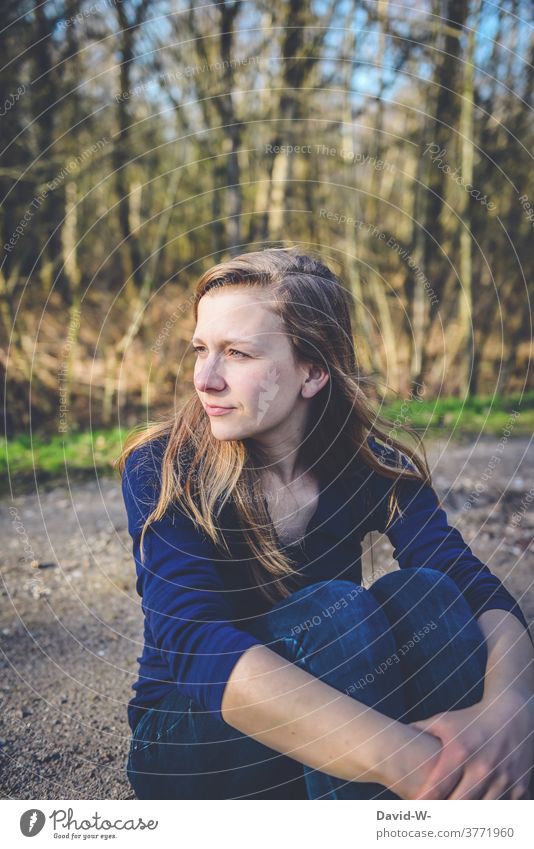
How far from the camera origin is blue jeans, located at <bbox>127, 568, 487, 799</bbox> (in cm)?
123

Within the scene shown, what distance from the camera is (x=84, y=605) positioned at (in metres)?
2.63

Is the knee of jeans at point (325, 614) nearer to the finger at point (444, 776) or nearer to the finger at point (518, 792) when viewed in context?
the finger at point (444, 776)

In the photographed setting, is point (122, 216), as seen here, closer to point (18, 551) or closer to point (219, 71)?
point (219, 71)

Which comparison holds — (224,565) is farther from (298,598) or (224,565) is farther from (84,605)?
(84,605)

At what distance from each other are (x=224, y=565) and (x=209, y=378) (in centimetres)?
36

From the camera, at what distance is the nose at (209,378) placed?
141 centimetres

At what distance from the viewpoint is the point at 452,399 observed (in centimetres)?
565

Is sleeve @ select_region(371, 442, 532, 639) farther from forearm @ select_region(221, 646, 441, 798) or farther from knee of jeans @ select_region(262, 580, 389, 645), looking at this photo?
forearm @ select_region(221, 646, 441, 798)

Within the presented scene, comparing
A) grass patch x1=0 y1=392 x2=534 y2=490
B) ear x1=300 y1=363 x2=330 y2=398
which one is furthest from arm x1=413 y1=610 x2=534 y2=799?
grass patch x1=0 y1=392 x2=534 y2=490

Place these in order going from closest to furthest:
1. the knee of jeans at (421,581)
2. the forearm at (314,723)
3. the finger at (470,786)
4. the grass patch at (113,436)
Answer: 1. the forearm at (314,723)
2. the finger at (470,786)
3. the knee of jeans at (421,581)
4. the grass patch at (113,436)

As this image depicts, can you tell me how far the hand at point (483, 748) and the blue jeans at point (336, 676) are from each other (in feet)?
0.15

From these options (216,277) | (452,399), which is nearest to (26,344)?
(452,399)

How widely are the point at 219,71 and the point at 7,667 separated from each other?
12.2 ft


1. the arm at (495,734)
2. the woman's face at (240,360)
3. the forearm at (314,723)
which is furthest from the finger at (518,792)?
the woman's face at (240,360)
